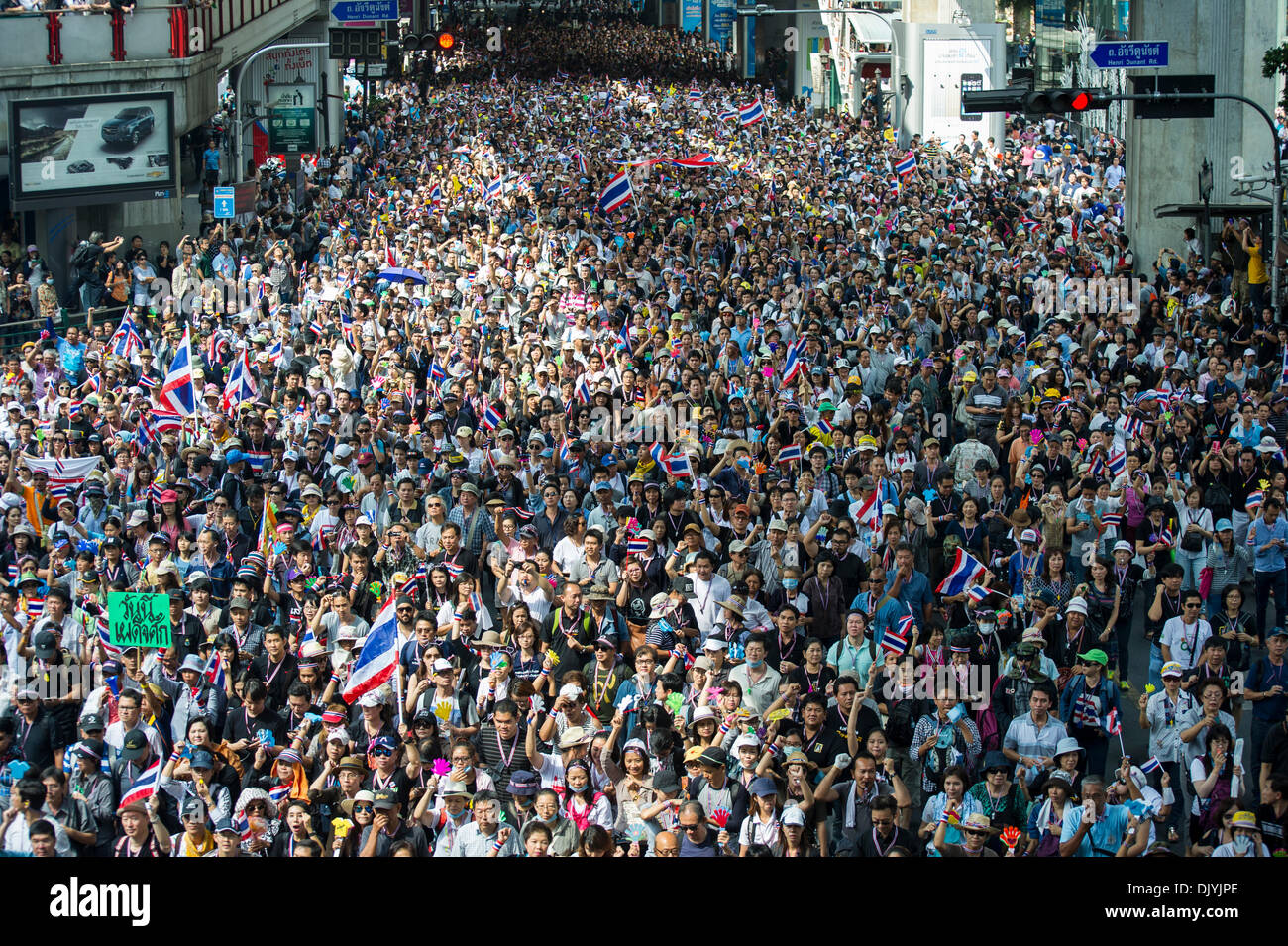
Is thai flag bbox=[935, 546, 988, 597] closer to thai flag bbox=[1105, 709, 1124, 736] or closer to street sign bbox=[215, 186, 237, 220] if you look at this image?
thai flag bbox=[1105, 709, 1124, 736]

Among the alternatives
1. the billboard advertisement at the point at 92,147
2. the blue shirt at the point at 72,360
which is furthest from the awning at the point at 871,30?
the blue shirt at the point at 72,360

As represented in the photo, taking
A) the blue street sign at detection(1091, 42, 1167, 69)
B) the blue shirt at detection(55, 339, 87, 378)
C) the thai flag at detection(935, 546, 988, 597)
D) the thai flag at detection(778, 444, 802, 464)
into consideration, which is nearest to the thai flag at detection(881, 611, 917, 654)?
the thai flag at detection(935, 546, 988, 597)

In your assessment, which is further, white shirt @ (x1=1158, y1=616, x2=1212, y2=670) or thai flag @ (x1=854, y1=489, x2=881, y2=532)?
thai flag @ (x1=854, y1=489, x2=881, y2=532)

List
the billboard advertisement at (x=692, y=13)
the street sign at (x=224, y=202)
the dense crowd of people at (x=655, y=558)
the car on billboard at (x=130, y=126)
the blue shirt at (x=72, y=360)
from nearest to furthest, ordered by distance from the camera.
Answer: the dense crowd of people at (x=655, y=558) < the blue shirt at (x=72, y=360) < the street sign at (x=224, y=202) < the car on billboard at (x=130, y=126) < the billboard advertisement at (x=692, y=13)

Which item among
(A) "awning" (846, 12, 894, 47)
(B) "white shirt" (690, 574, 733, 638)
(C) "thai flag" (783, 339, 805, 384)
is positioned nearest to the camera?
(B) "white shirt" (690, 574, 733, 638)

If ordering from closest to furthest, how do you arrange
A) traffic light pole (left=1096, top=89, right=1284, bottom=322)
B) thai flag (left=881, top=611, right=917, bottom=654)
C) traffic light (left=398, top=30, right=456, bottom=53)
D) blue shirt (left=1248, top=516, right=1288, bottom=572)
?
thai flag (left=881, top=611, right=917, bottom=654) < blue shirt (left=1248, top=516, right=1288, bottom=572) < traffic light pole (left=1096, top=89, right=1284, bottom=322) < traffic light (left=398, top=30, right=456, bottom=53)

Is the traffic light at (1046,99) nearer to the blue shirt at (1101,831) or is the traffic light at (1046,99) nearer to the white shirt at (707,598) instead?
the white shirt at (707,598)

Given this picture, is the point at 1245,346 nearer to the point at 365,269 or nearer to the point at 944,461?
the point at 944,461
